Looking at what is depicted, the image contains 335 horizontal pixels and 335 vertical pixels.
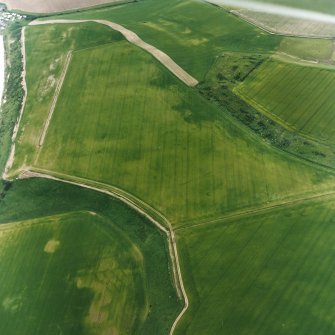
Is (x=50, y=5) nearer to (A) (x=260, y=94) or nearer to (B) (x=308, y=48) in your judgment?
(A) (x=260, y=94)

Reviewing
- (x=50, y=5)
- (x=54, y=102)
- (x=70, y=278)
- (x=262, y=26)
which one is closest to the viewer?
(x=70, y=278)

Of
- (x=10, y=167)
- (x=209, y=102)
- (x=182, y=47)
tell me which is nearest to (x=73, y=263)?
(x=10, y=167)

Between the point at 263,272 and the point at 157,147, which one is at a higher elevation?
the point at 157,147

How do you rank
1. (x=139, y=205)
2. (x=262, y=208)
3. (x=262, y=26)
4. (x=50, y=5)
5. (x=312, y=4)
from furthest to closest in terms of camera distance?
(x=50, y=5) → (x=312, y=4) → (x=262, y=26) → (x=139, y=205) → (x=262, y=208)

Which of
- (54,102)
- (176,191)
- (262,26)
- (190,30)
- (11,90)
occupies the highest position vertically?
(262,26)

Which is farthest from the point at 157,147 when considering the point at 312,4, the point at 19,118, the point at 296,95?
the point at 312,4

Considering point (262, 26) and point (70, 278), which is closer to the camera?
point (70, 278)
